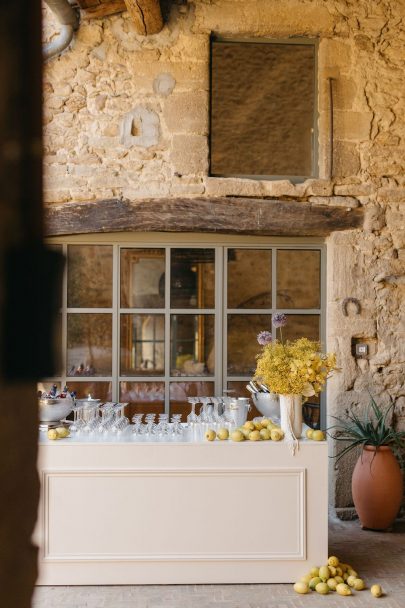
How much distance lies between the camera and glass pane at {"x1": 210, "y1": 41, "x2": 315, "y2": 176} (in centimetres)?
936

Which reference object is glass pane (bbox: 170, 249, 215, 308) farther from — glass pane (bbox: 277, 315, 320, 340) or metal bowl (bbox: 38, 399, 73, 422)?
metal bowl (bbox: 38, 399, 73, 422)

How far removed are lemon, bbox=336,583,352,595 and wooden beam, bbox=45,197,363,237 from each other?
2.82m

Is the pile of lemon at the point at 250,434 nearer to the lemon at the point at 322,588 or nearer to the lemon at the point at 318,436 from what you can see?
the lemon at the point at 318,436

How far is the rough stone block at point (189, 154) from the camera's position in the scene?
564 centimetres

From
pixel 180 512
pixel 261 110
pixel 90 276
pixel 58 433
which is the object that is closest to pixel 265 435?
pixel 180 512

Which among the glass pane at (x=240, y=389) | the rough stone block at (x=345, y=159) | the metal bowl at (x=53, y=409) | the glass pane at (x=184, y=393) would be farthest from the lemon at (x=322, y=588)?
the rough stone block at (x=345, y=159)

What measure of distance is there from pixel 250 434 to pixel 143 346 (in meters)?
1.72

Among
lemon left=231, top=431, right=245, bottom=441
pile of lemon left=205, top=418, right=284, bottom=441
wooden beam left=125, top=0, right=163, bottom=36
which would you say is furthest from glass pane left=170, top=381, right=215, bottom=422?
wooden beam left=125, top=0, right=163, bottom=36

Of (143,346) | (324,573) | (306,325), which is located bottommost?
(324,573)

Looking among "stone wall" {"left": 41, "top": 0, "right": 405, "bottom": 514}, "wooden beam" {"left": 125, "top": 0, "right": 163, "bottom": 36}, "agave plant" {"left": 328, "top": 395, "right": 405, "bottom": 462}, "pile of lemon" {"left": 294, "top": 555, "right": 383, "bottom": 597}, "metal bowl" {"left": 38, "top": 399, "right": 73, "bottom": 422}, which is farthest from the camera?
"stone wall" {"left": 41, "top": 0, "right": 405, "bottom": 514}

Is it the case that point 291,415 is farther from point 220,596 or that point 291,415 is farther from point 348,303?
point 348,303

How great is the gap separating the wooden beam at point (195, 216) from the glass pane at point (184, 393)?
1.34 meters

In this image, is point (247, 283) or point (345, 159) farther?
point (247, 283)

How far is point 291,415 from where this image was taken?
14.5 feet
